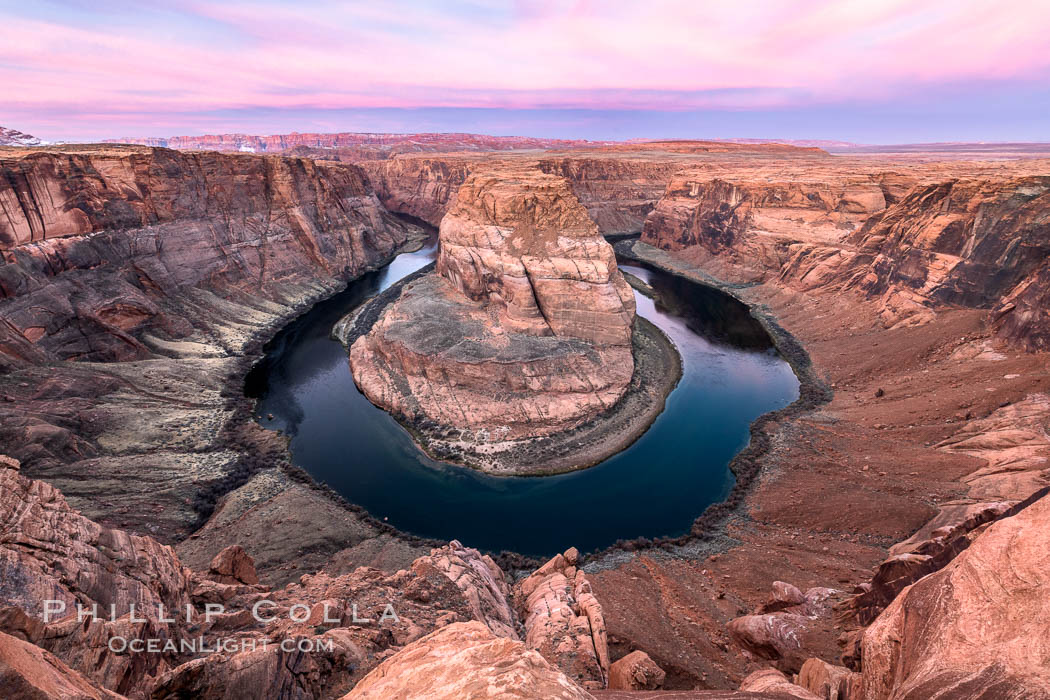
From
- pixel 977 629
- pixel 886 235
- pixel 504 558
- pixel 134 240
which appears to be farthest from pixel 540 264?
pixel 886 235

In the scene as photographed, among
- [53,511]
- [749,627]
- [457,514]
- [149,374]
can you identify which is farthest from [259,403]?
[749,627]

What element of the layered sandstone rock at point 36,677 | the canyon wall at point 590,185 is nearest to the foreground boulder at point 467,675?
the layered sandstone rock at point 36,677

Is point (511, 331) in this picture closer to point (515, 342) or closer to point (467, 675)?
point (515, 342)

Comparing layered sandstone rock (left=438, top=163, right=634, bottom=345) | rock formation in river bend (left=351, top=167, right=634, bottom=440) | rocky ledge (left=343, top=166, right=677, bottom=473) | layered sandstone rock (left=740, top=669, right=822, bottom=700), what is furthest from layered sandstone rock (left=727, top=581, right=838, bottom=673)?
layered sandstone rock (left=438, top=163, right=634, bottom=345)

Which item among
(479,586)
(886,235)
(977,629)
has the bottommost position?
(479,586)

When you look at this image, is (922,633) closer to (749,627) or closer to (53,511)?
(749,627)

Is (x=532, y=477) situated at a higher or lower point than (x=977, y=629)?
lower

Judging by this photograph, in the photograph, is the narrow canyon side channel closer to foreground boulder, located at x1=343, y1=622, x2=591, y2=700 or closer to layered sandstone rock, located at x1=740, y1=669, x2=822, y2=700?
layered sandstone rock, located at x1=740, y1=669, x2=822, y2=700

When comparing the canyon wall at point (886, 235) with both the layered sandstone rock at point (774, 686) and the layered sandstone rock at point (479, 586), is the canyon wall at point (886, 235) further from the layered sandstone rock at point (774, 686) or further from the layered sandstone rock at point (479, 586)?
the layered sandstone rock at point (479, 586)

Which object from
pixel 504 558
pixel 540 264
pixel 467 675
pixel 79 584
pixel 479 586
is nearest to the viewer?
pixel 467 675
